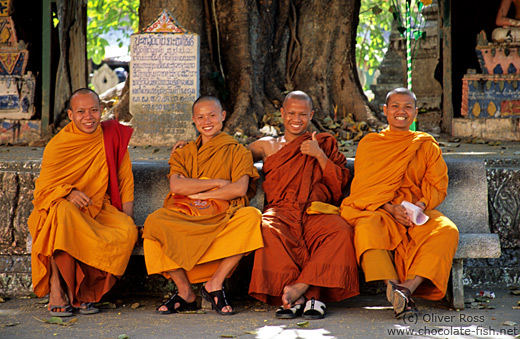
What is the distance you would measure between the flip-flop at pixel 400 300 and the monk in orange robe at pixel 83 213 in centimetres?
182

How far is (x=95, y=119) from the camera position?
4.83 m

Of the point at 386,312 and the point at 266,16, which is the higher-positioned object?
the point at 266,16

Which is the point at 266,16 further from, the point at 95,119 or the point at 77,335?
the point at 77,335

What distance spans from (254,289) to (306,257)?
17.4 inches

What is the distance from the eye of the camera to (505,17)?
897 centimetres

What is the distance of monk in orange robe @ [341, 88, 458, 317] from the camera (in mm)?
4285

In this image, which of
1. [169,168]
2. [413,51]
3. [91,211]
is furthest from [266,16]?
[91,211]

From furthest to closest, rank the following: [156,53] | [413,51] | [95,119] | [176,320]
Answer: [413,51]
[156,53]
[95,119]
[176,320]

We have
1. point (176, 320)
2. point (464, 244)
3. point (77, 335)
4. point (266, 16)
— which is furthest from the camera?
point (266, 16)

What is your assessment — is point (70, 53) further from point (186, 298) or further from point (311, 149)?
point (186, 298)

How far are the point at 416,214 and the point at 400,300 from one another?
0.67m

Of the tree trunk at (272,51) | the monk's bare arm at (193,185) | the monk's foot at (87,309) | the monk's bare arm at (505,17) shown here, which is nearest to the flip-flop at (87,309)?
the monk's foot at (87,309)

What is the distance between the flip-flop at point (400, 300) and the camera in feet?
13.4

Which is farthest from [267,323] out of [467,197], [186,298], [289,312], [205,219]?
[467,197]
